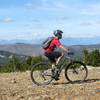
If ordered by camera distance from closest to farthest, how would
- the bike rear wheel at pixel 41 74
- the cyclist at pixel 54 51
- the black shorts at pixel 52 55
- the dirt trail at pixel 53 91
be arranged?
the dirt trail at pixel 53 91 → the cyclist at pixel 54 51 → the black shorts at pixel 52 55 → the bike rear wheel at pixel 41 74

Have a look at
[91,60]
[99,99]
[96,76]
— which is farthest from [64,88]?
[91,60]

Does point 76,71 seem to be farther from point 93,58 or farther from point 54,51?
point 93,58

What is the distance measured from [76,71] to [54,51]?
4.80 ft

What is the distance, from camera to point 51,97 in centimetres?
1159

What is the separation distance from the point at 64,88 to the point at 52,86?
847 mm

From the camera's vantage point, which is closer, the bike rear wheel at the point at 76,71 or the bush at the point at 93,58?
the bike rear wheel at the point at 76,71

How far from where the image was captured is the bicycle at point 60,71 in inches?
584

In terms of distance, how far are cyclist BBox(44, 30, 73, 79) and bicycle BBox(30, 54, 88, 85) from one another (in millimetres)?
207

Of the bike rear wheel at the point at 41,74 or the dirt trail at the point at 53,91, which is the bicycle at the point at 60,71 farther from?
the dirt trail at the point at 53,91

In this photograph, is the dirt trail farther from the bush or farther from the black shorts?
the bush

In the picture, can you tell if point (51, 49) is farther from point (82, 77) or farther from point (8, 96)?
point (8, 96)

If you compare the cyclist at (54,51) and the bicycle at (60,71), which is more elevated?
the cyclist at (54,51)

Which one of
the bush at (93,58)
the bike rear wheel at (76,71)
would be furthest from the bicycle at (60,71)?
the bush at (93,58)

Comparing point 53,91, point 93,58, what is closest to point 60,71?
point 53,91
